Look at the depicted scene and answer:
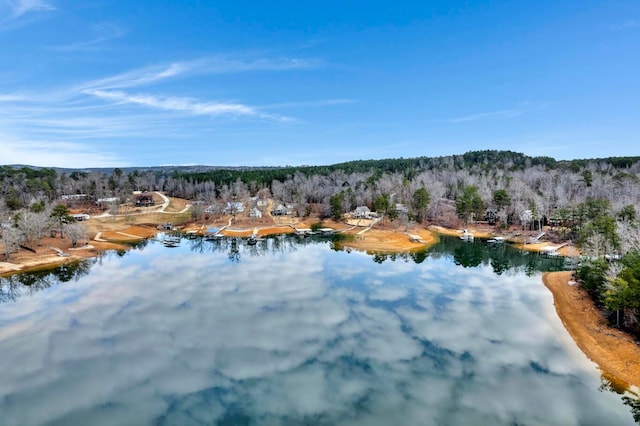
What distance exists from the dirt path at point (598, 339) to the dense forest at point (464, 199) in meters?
1.28

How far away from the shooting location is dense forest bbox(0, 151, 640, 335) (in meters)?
36.6

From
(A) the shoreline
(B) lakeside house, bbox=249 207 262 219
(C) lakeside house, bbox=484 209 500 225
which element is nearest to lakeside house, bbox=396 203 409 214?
(A) the shoreline

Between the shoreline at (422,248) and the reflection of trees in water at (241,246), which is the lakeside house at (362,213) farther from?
the reflection of trees in water at (241,246)

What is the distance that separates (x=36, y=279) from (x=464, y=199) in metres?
70.6

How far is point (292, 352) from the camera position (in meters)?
24.7

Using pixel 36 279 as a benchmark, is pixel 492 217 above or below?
above

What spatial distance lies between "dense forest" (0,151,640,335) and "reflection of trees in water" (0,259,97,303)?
1172cm

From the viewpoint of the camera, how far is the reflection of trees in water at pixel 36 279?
37.9 m

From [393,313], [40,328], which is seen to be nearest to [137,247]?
[40,328]

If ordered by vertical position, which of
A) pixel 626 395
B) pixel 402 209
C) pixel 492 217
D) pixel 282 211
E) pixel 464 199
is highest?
pixel 464 199

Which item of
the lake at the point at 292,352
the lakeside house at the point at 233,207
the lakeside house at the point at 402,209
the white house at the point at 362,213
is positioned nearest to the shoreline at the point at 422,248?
the lake at the point at 292,352

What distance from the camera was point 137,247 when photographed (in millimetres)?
62281

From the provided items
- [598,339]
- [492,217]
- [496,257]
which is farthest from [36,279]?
[492,217]

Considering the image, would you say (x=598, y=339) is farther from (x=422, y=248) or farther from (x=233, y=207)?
(x=233, y=207)
